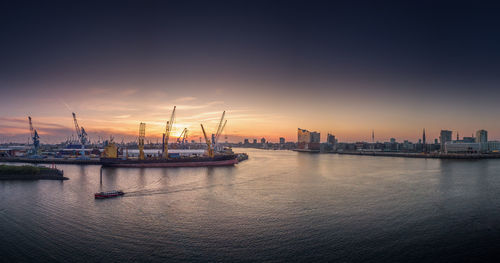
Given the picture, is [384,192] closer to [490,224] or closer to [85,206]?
[490,224]

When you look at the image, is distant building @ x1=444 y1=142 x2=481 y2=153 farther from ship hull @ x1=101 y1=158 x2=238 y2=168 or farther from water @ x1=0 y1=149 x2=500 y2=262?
ship hull @ x1=101 y1=158 x2=238 y2=168

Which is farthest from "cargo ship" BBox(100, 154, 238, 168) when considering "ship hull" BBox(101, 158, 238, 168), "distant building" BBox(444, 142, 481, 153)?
"distant building" BBox(444, 142, 481, 153)

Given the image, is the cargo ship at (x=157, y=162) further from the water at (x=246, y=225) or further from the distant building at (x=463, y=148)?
the distant building at (x=463, y=148)

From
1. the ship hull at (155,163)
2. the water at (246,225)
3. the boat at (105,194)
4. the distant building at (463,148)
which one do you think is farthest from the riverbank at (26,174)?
the distant building at (463,148)

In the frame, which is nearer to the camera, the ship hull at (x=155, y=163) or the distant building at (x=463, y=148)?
the ship hull at (x=155, y=163)

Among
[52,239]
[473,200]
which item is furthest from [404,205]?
[52,239]

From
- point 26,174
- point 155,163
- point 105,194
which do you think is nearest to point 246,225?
point 105,194

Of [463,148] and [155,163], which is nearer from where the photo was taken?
[155,163]

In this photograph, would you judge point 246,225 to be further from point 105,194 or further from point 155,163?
point 155,163
